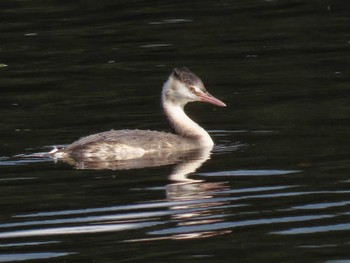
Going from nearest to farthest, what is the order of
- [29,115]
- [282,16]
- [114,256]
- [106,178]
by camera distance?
[114,256] → [106,178] → [29,115] → [282,16]

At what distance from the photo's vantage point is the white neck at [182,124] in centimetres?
1620

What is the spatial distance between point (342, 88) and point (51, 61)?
5.31 metres

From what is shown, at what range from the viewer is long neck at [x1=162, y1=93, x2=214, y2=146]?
16328 mm

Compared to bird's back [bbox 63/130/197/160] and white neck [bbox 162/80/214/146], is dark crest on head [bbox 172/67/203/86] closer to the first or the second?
white neck [bbox 162/80/214/146]

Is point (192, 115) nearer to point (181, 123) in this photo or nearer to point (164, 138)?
point (181, 123)

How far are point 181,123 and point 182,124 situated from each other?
35 millimetres

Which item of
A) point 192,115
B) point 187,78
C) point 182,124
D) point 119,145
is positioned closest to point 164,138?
point 119,145

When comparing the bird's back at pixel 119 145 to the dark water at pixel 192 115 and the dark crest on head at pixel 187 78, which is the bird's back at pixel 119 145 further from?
the dark crest on head at pixel 187 78

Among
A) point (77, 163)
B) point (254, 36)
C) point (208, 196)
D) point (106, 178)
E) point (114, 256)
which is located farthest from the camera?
point (254, 36)

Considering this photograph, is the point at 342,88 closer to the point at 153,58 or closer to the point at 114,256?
the point at 153,58

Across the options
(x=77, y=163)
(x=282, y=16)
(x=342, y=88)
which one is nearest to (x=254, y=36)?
(x=282, y=16)

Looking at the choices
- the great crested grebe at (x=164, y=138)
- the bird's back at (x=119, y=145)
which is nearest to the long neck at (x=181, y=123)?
the great crested grebe at (x=164, y=138)

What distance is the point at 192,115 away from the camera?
60.9ft

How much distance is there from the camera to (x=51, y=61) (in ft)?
72.6
